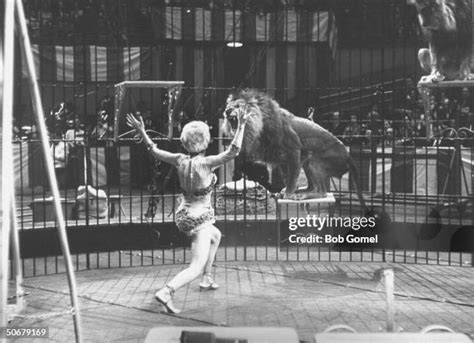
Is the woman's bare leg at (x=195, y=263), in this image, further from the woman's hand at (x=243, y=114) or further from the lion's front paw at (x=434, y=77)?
the lion's front paw at (x=434, y=77)

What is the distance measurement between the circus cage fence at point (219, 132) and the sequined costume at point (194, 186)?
258 mm

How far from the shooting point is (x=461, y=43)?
4512 millimetres

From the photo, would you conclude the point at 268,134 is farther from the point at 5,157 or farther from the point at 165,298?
the point at 5,157

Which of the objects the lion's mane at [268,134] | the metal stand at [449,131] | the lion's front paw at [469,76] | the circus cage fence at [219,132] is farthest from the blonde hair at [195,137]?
the lion's front paw at [469,76]

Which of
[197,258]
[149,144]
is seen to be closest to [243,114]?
[149,144]

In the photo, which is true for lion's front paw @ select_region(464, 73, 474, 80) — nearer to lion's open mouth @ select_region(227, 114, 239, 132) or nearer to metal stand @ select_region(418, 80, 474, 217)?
metal stand @ select_region(418, 80, 474, 217)

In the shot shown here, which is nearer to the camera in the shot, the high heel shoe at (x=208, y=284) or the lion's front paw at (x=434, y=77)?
the high heel shoe at (x=208, y=284)

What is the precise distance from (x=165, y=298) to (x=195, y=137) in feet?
2.75

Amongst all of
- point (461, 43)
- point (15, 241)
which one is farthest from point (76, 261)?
point (461, 43)

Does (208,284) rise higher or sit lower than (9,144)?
lower

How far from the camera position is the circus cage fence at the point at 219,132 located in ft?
14.0

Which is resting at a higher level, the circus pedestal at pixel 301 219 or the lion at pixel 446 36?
the lion at pixel 446 36

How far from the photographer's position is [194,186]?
4270mm

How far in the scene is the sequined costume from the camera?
14.0 ft
